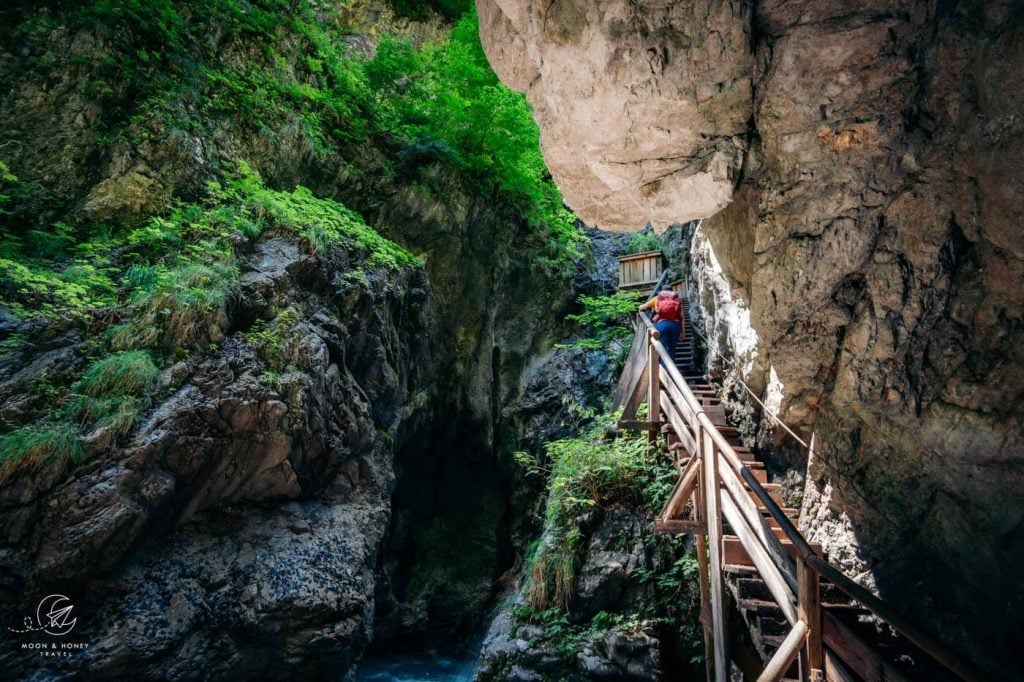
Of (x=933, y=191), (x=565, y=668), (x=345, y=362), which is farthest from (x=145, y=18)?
(x=565, y=668)

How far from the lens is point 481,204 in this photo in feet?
40.0

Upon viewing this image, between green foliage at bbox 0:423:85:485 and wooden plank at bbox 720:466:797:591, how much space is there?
6.96m

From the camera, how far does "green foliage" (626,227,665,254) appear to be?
50.8 ft

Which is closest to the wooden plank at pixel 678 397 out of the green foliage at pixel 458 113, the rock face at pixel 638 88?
the rock face at pixel 638 88

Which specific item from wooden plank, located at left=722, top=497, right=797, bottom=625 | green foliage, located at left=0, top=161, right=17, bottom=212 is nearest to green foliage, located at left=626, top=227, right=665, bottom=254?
wooden plank, located at left=722, top=497, right=797, bottom=625

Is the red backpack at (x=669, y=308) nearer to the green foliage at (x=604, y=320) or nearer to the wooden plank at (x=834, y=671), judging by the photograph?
the green foliage at (x=604, y=320)

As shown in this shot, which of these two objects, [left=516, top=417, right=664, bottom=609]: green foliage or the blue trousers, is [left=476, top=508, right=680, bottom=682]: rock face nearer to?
[left=516, top=417, right=664, bottom=609]: green foliage

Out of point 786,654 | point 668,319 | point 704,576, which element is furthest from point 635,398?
point 786,654

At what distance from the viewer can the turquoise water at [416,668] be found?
406 inches

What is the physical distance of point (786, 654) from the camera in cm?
338

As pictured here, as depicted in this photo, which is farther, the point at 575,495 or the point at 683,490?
the point at 575,495

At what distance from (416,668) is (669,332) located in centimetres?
942

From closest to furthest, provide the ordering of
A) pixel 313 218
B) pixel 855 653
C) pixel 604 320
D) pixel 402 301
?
pixel 855 653, pixel 313 218, pixel 402 301, pixel 604 320

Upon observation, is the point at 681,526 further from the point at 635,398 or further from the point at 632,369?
the point at 632,369
